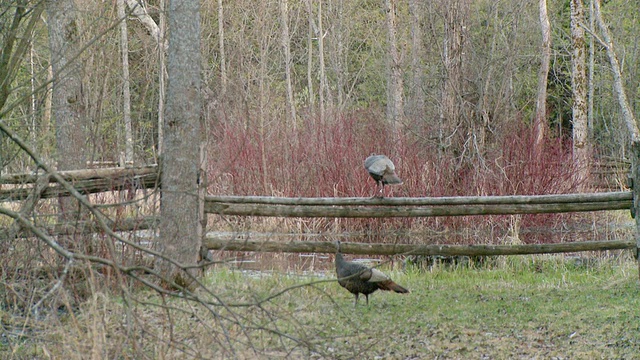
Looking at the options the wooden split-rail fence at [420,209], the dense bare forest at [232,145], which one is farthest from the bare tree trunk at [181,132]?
the wooden split-rail fence at [420,209]

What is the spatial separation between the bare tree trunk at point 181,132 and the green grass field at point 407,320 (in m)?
0.57

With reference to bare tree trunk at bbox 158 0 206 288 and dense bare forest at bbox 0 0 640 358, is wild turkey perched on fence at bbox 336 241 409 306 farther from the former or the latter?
bare tree trunk at bbox 158 0 206 288

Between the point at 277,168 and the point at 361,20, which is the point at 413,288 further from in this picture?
the point at 361,20

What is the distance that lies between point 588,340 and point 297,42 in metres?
28.0

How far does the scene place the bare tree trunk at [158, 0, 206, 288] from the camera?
24.1 feet

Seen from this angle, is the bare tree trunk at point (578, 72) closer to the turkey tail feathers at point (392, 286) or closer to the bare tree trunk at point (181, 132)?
the turkey tail feathers at point (392, 286)

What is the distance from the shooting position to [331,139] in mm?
13586

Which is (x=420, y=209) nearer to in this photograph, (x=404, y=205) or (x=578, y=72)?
(x=404, y=205)

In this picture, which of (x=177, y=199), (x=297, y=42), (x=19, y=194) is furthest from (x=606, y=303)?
(x=297, y=42)

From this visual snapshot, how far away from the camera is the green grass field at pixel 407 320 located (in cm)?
500

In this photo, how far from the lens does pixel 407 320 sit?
6.69 metres

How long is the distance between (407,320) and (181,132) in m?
2.71

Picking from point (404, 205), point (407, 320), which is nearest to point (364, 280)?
point (407, 320)

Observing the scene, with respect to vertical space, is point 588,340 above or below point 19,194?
below
